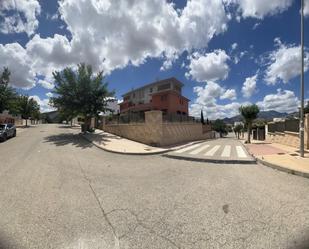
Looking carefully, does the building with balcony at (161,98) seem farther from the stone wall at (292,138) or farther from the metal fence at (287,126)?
the stone wall at (292,138)

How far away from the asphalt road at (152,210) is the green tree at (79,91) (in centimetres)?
1348

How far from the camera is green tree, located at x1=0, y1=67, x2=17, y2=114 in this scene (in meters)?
23.7

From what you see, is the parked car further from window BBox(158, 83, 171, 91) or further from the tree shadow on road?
window BBox(158, 83, 171, 91)

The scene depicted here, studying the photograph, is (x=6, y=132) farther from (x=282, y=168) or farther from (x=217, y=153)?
(x=282, y=168)

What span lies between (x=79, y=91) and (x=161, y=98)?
56.5 ft

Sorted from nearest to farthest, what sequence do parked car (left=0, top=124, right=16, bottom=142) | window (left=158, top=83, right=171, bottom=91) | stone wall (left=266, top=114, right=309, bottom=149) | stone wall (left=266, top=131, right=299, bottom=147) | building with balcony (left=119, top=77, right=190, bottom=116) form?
1. stone wall (left=266, top=114, right=309, bottom=149)
2. stone wall (left=266, top=131, right=299, bottom=147)
3. parked car (left=0, top=124, right=16, bottom=142)
4. building with balcony (left=119, top=77, right=190, bottom=116)
5. window (left=158, top=83, right=171, bottom=91)

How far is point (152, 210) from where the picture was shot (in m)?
4.01

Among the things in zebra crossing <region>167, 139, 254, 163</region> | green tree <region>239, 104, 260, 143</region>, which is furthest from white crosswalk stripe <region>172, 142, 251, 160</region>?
green tree <region>239, 104, 260, 143</region>

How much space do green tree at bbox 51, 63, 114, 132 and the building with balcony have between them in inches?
427

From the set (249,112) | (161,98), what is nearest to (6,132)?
(161,98)

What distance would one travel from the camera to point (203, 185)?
5617mm

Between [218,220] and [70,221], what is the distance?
9.31ft

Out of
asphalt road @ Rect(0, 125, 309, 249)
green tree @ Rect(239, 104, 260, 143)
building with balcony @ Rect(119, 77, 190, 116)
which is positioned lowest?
asphalt road @ Rect(0, 125, 309, 249)

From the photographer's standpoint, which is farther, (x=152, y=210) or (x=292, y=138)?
A: (x=292, y=138)
